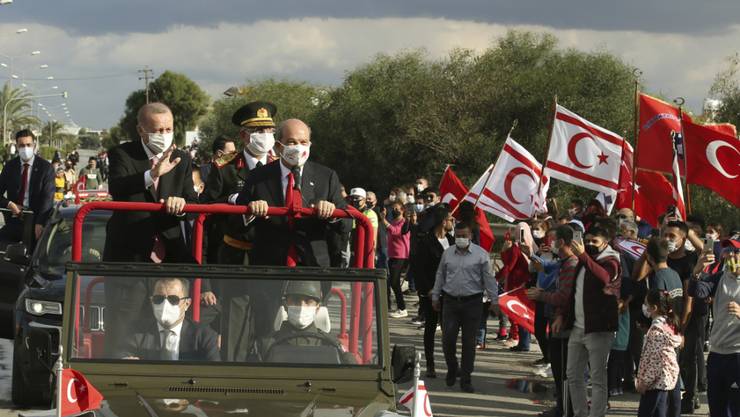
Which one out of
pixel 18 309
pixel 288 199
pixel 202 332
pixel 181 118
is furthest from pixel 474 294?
pixel 181 118

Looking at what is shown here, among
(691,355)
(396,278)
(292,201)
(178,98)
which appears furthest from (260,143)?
(178,98)

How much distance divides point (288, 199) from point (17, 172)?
7320 mm

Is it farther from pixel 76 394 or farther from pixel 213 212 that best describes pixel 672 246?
pixel 76 394

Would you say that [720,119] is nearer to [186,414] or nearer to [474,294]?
[474,294]

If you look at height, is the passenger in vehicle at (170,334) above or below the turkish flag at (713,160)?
below

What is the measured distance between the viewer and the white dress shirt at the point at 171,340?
6227mm

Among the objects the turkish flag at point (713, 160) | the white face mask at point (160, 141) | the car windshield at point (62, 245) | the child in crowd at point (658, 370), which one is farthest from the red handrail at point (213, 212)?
the turkish flag at point (713, 160)

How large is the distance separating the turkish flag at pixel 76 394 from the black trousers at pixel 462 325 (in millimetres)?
7960

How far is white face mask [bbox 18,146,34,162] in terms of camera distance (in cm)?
1430

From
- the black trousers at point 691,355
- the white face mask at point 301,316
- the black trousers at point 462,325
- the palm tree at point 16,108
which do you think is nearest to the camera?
the white face mask at point 301,316

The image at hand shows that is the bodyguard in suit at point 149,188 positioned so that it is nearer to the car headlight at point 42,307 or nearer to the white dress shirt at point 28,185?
the car headlight at point 42,307

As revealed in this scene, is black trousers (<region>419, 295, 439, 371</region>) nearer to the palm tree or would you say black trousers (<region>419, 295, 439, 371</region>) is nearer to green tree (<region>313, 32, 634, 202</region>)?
green tree (<region>313, 32, 634, 202</region>)

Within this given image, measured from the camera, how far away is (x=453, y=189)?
21.7 m

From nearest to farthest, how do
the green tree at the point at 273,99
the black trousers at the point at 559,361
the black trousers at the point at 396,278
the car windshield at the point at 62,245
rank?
the black trousers at the point at 559,361 < the car windshield at the point at 62,245 < the black trousers at the point at 396,278 < the green tree at the point at 273,99
